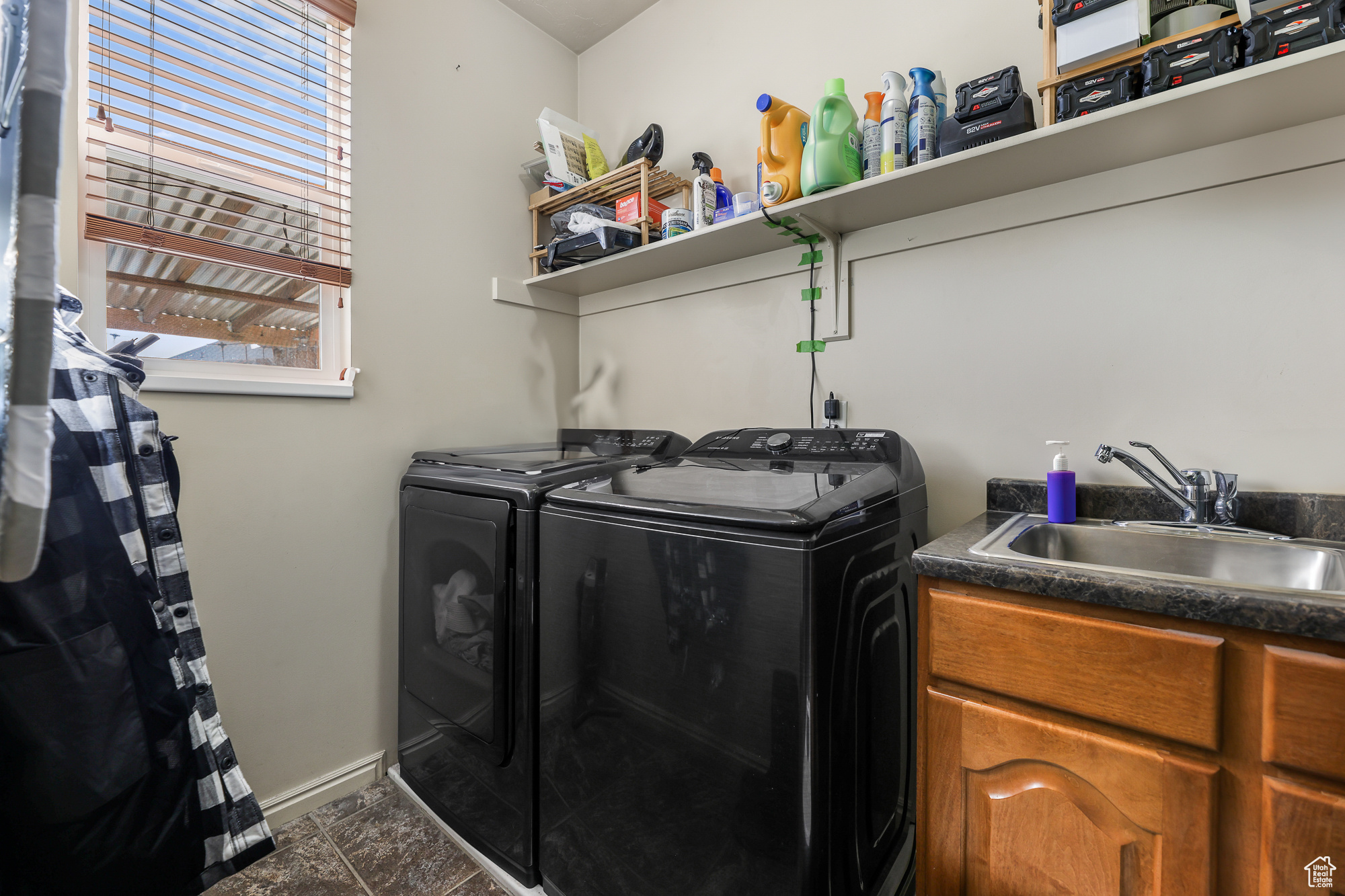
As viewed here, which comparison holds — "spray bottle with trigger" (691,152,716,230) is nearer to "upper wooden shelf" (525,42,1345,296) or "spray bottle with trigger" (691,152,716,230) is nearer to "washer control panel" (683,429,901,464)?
"upper wooden shelf" (525,42,1345,296)

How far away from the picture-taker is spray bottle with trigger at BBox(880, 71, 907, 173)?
143cm

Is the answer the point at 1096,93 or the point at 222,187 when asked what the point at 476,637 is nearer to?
the point at 222,187

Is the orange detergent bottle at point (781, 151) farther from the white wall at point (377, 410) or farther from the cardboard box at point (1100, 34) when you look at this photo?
the white wall at point (377, 410)

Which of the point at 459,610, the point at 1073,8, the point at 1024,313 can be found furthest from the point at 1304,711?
the point at 459,610

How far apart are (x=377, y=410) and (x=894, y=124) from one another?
1.80 meters

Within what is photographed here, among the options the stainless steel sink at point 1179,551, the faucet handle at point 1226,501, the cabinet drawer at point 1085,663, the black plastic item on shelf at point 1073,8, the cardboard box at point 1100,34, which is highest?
the black plastic item on shelf at point 1073,8

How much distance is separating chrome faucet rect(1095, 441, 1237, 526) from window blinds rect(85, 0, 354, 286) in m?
2.29

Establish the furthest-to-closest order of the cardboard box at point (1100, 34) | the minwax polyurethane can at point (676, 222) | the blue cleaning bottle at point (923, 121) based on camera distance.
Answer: the minwax polyurethane can at point (676, 222), the blue cleaning bottle at point (923, 121), the cardboard box at point (1100, 34)

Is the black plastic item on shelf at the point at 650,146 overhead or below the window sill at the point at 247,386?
overhead

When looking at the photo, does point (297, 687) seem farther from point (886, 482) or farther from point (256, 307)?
point (886, 482)

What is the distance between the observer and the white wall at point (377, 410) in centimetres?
159

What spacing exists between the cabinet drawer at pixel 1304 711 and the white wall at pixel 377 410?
7.00ft

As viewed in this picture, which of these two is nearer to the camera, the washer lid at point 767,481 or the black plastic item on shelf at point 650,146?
the washer lid at point 767,481

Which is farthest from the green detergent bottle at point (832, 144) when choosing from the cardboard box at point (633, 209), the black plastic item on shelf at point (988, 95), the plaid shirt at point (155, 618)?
the plaid shirt at point (155, 618)
